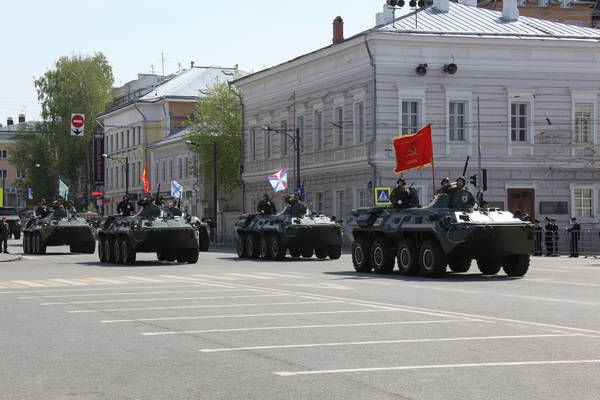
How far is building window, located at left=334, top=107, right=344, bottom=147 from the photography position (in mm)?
55469

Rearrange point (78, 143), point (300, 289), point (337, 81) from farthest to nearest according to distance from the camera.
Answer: point (78, 143)
point (337, 81)
point (300, 289)

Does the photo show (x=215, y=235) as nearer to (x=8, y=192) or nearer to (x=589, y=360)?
(x=589, y=360)

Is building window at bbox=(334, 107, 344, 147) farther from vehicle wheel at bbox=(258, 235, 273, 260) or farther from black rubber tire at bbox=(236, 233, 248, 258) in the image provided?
vehicle wheel at bbox=(258, 235, 273, 260)

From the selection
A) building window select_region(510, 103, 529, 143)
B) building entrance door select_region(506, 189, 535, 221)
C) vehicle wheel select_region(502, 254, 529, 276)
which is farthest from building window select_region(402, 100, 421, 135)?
vehicle wheel select_region(502, 254, 529, 276)

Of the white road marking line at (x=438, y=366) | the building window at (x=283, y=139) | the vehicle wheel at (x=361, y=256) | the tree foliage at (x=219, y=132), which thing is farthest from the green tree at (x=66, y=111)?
the white road marking line at (x=438, y=366)

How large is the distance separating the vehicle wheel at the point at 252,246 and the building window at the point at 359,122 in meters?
15.1

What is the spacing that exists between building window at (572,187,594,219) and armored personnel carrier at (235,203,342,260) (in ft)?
61.0

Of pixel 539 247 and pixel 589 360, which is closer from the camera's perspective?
pixel 589 360

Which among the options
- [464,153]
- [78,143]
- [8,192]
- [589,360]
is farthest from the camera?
[8,192]

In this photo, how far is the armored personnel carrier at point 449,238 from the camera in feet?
82.4

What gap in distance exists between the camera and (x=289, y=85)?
6144 cm

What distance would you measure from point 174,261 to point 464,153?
1821 cm

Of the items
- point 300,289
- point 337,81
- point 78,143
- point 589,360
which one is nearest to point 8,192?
point 78,143

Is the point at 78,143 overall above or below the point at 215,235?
above
